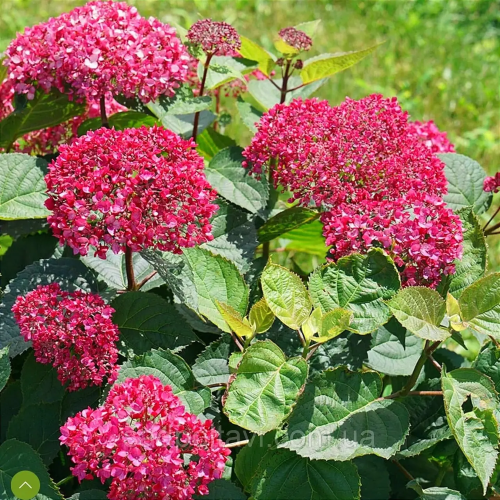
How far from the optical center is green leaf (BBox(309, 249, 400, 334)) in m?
1.57

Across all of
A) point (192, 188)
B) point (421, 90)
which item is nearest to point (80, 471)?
point (192, 188)

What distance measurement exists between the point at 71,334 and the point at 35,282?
29 centimetres

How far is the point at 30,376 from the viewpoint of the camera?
179cm

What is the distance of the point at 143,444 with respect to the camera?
1307mm

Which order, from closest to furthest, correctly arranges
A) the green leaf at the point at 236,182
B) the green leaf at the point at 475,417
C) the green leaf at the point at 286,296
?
1. the green leaf at the point at 475,417
2. the green leaf at the point at 286,296
3. the green leaf at the point at 236,182

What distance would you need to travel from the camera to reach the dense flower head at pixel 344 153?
68.4 inches

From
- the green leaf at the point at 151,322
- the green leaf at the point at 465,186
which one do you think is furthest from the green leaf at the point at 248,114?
the green leaf at the point at 151,322

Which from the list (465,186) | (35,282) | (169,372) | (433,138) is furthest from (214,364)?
(433,138)

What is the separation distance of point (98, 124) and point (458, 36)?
4450 mm

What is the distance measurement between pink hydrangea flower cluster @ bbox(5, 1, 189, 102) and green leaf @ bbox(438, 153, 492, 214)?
2.62 ft

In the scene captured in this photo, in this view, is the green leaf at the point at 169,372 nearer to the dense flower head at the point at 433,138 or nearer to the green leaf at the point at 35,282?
the green leaf at the point at 35,282

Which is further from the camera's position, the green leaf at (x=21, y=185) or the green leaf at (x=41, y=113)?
the green leaf at (x=41, y=113)

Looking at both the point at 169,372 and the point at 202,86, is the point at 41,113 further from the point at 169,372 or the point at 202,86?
the point at 169,372

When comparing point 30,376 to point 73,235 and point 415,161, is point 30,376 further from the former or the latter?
point 415,161
